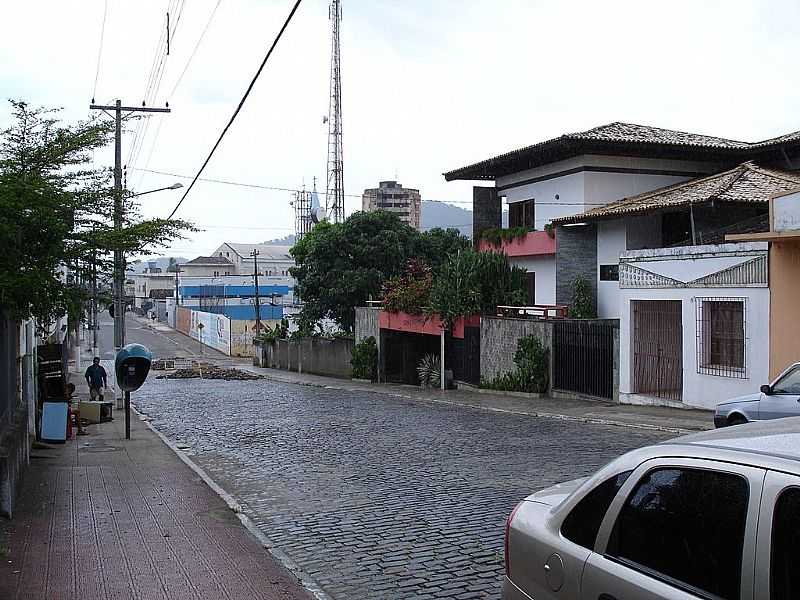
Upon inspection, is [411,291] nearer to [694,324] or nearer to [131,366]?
[694,324]

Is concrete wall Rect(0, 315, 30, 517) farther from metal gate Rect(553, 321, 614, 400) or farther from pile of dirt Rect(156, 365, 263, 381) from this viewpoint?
pile of dirt Rect(156, 365, 263, 381)

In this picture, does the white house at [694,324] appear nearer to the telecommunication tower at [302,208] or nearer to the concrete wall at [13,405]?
the concrete wall at [13,405]

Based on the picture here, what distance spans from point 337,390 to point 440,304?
5458mm

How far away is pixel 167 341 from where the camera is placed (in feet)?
276

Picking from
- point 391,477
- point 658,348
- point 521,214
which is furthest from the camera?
point 521,214

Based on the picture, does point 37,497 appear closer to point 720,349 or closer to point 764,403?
point 764,403

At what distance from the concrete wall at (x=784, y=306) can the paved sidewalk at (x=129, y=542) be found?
39.1 ft

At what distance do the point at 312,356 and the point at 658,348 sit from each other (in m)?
29.2

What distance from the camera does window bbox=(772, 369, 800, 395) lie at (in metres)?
12.5

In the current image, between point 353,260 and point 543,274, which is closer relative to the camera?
point 543,274

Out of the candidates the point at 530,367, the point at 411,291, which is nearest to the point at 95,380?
the point at 411,291

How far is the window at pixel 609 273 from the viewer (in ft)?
92.3

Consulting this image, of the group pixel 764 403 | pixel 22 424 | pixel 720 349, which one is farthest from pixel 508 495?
pixel 720 349

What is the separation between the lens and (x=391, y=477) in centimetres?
1207
